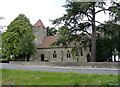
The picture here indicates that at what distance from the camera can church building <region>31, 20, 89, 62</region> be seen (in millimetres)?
31328

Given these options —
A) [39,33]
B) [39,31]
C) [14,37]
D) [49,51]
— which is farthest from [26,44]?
[39,31]

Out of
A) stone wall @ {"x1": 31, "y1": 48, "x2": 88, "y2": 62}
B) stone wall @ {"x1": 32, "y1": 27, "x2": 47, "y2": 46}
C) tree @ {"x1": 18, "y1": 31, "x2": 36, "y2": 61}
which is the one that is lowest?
stone wall @ {"x1": 31, "y1": 48, "x2": 88, "y2": 62}

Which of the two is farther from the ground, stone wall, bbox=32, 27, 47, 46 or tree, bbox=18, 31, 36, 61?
stone wall, bbox=32, 27, 47, 46

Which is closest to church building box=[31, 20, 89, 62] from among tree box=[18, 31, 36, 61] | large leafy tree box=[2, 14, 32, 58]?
large leafy tree box=[2, 14, 32, 58]

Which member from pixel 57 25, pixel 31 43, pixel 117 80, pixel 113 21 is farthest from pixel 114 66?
pixel 31 43

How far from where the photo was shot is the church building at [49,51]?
103 ft

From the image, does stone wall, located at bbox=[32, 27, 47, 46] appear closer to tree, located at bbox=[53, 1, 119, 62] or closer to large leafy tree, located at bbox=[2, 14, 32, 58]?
large leafy tree, located at bbox=[2, 14, 32, 58]

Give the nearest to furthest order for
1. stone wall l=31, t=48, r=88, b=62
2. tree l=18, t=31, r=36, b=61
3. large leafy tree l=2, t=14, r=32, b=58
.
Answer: tree l=18, t=31, r=36, b=61 < stone wall l=31, t=48, r=88, b=62 < large leafy tree l=2, t=14, r=32, b=58

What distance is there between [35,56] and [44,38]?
6028mm

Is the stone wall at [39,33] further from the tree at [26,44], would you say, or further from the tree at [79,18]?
the tree at [79,18]

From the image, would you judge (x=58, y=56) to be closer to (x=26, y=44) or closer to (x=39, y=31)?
(x=26, y=44)

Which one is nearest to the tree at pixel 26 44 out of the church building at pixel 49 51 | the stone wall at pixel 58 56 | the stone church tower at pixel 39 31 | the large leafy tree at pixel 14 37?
the large leafy tree at pixel 14 37

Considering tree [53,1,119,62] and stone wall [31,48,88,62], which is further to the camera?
stone wall [31,48,88,62]

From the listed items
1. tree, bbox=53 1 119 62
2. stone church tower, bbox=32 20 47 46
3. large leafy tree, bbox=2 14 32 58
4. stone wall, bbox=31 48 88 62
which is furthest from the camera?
stone church tower, bbox=32 20 47 46
